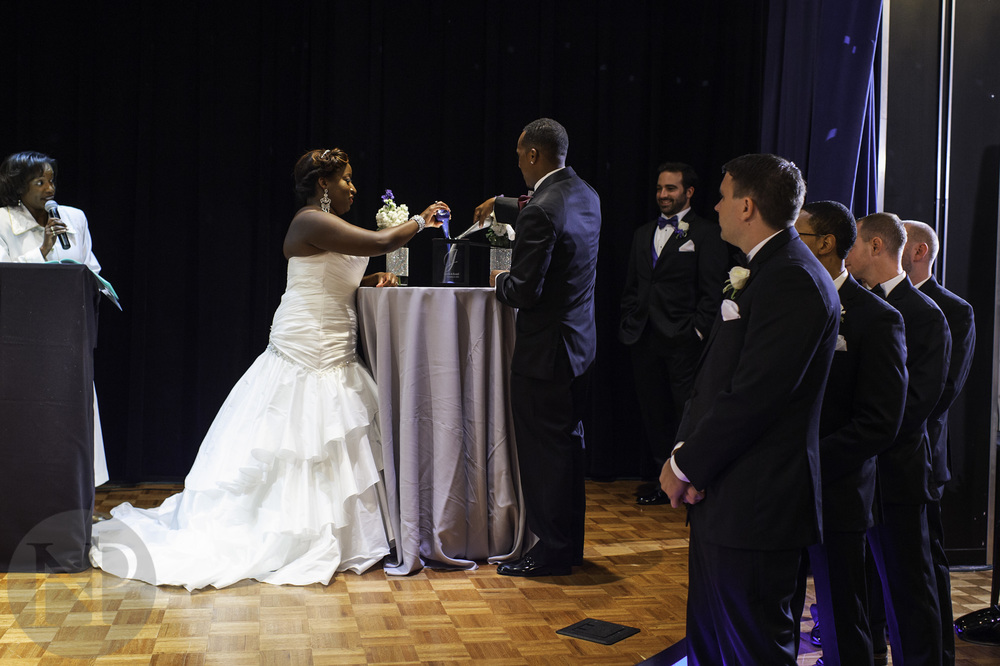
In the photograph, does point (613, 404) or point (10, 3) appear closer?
point (10, 3)

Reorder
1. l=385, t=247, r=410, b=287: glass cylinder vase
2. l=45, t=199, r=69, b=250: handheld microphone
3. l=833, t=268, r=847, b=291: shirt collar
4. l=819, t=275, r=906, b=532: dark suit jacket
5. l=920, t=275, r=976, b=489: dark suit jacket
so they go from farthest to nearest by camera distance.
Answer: l=385, t=247, r=410, b=287: glass cylinder vase, l=45, t=199, r=69, b=250: handheld microphone, l=920, t=275, r=976, b=489: dark suit jacket, l=833, t=268, r=847, b=291: shirt collar, l=819, t=275, r=906, b=532: dark suit jacket

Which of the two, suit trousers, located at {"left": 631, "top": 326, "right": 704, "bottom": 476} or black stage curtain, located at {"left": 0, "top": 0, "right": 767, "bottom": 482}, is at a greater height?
black stage curtain, located at {"left": 0, "top": 0, "right": 767, "bottom": 482}

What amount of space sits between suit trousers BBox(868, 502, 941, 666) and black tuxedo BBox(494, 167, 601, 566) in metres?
1.37

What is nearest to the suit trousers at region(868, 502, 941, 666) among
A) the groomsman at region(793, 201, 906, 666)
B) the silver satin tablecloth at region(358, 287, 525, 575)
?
the groomsman at region(793, 201, 906, 666)

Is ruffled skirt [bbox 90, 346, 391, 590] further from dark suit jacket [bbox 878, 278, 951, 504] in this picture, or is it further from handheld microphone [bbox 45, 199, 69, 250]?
dark suit jacket [bbox 878, 278, 951, 504]

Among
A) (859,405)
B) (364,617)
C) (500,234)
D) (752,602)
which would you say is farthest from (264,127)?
(752,602)

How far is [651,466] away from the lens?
5926 mm

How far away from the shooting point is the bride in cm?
360

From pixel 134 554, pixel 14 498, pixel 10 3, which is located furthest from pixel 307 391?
pixel 10 3

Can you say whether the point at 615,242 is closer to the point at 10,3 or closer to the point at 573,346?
the point at 573,346

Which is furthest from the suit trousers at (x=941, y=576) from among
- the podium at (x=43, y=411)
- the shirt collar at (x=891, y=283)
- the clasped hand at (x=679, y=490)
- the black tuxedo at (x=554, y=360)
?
the podium at (x=43, y=411)

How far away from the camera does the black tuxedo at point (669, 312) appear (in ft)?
16.9

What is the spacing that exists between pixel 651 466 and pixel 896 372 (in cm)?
371

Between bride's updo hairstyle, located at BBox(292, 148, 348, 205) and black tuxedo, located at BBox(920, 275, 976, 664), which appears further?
bride's updo hairstyle, located at BBox(292, 148, 348, 205)
